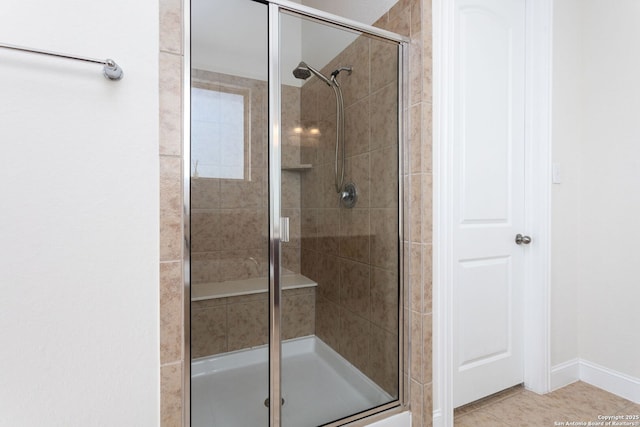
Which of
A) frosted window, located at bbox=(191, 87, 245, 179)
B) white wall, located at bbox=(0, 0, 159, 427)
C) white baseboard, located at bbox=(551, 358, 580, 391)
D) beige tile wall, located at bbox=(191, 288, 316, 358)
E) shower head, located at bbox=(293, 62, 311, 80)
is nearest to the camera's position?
white wall, located at bbox=(0, 0, 159, 427)

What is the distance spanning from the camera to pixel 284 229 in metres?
1.25

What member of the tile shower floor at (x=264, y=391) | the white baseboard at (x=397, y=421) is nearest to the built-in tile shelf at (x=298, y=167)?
the tile shower floor at (x=264, y=391)

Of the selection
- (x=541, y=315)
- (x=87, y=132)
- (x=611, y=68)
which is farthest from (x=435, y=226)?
(x=611, y=68)

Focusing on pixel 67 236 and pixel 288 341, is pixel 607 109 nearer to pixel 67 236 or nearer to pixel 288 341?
pixel 288 341

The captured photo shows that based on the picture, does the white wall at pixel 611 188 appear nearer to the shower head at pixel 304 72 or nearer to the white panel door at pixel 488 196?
the white panel door at pixel 488 196

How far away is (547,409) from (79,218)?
2244mm

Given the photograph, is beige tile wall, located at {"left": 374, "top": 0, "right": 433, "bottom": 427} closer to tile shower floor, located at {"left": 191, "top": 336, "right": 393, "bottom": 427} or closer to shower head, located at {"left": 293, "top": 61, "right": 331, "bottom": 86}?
tile shower floor, located at {"left": 191, "top": 336, "right": 393, "bottom": 427}

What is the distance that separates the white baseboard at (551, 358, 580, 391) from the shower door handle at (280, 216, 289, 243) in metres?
1.74

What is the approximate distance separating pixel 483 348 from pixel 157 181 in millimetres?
1777

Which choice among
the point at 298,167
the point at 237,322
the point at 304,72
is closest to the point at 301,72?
the point at 304,72

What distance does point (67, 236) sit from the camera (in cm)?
88

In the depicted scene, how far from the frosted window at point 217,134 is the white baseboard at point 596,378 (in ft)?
6.85

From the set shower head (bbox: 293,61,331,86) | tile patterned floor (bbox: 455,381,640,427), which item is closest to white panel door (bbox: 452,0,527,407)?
tile patterned floor (bbox: 455,381,640,427)

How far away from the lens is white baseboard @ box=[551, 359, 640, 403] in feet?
5.31
